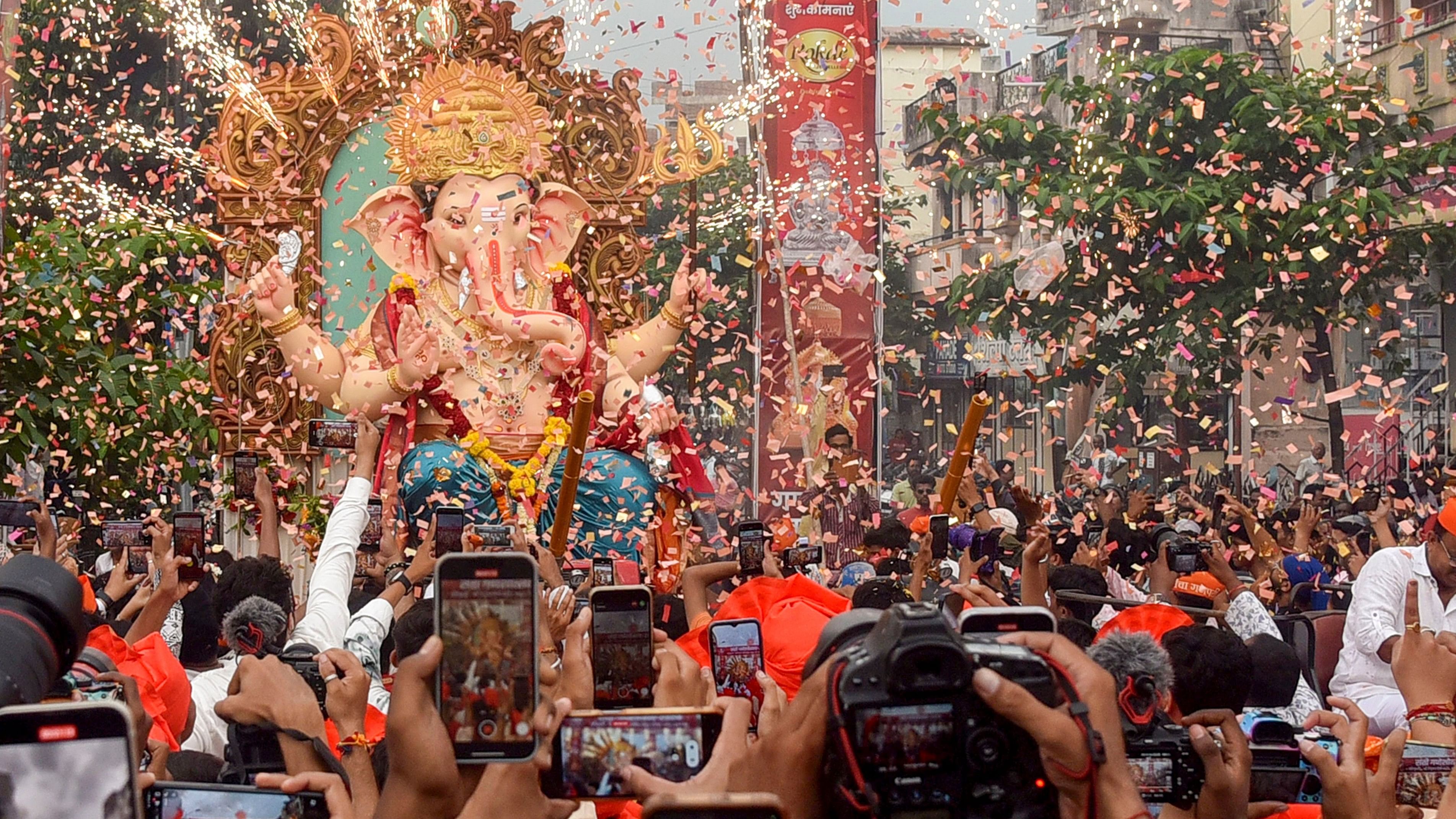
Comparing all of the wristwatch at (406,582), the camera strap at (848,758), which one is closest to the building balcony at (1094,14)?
the wristwatch at (406,582)

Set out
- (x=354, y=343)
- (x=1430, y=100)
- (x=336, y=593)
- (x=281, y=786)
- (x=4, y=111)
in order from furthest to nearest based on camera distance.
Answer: (x=1430, y=100), (x=354, y=343), (x=4, y=111), (x=336, y=593), (x=281, y=786)

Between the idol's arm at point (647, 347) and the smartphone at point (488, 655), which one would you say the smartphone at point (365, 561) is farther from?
the smartphone at point (488, 655)

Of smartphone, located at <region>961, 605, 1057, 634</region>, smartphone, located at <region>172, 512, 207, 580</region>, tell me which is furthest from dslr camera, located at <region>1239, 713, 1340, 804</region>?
smartphone, located at <region>172, 512, 207, 580</region>

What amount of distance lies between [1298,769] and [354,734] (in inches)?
67.0

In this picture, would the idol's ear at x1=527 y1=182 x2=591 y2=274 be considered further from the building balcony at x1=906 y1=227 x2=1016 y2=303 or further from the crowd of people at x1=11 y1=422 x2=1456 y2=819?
the building balcony at x1=906 y1=227 x2=1016 y2=303

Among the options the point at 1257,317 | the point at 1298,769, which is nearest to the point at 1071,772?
the point at 1298,769

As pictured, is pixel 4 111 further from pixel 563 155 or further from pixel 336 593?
pixel 336 593

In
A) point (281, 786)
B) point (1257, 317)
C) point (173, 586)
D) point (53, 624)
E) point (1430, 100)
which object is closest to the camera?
point (53, 624)

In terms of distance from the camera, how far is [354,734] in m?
2.74

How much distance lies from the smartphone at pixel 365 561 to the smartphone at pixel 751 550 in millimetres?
2030

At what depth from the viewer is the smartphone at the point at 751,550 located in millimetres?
5238

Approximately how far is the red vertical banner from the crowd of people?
4.68m

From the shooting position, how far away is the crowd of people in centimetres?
231

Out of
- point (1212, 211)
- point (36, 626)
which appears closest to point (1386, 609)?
point (36, 626)
